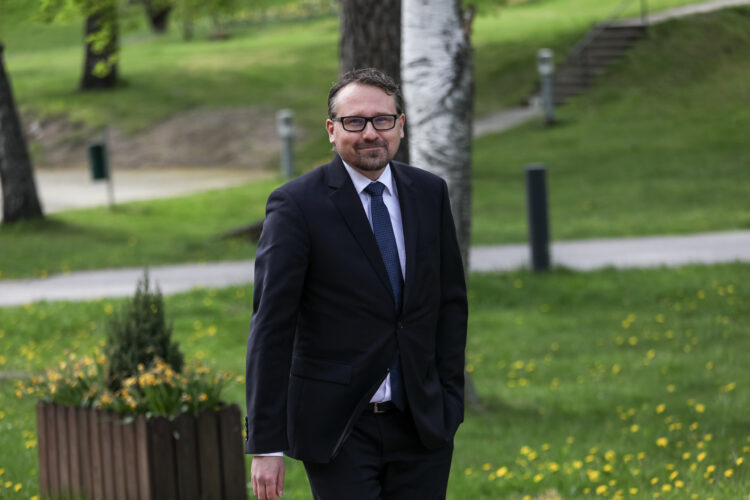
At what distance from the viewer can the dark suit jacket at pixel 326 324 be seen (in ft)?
11.2

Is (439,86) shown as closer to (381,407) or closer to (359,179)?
(359,179)

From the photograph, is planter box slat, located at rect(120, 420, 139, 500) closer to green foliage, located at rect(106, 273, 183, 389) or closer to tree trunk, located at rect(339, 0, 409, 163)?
green foliage, located at rect(106, 273, 183, 389)

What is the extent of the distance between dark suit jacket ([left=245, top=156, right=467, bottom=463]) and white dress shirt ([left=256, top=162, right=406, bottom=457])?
34 millimetres

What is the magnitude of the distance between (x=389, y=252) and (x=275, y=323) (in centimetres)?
41

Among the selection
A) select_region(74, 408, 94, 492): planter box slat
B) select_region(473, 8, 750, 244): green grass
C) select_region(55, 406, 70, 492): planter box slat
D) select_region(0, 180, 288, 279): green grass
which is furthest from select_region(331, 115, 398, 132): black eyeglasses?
select_region(473, 8, 750, 244): green grass

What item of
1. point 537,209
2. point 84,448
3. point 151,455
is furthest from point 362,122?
point 537,209

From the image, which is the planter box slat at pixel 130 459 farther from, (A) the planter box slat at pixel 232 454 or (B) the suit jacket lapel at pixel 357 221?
(B) the suit jacket lapel at pixel 357 221

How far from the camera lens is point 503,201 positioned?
791 inches

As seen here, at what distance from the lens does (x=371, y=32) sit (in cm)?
1047

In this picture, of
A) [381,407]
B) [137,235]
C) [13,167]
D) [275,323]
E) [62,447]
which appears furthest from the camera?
[13,167]

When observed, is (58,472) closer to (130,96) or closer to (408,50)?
(408,50)

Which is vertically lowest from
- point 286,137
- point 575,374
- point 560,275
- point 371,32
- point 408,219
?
point 286,137

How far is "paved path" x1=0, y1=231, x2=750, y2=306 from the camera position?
43.3 feet

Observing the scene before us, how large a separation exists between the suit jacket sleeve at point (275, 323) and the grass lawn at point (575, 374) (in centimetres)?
279
